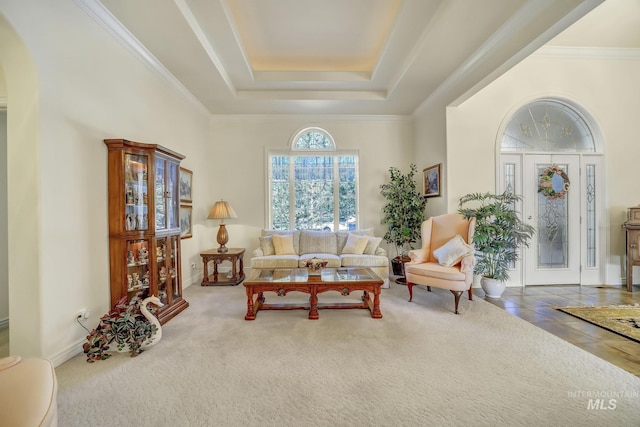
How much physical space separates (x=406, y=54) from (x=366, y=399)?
3952mm

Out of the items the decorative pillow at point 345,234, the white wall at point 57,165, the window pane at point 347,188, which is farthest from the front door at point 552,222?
the white wall at point 57,165

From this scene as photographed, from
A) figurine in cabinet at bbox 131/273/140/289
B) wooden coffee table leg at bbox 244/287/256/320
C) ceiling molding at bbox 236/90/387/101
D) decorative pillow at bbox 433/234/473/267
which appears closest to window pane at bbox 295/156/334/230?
ceiling molding at bbox 236/90/387/101

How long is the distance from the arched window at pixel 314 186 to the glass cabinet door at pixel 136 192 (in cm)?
290

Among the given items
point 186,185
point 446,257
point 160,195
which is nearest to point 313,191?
point 186,185

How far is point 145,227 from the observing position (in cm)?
309

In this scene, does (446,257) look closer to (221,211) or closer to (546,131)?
(546,131)

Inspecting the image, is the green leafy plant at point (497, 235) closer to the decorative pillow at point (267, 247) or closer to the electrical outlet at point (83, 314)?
the decorative pillow at point (267, 247)

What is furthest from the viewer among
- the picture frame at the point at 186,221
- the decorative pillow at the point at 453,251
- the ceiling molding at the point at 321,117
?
the ceiling molding at the point at 321,117

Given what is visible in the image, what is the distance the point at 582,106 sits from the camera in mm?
4582

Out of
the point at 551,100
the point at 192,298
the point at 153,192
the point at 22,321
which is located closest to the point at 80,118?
the point at 153,192

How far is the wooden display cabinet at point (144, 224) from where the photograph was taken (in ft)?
9.45

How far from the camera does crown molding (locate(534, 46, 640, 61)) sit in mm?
4492

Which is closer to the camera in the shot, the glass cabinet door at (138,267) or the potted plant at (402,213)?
the glass cabinet door at (138,267)

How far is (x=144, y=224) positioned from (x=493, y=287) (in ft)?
15.1
